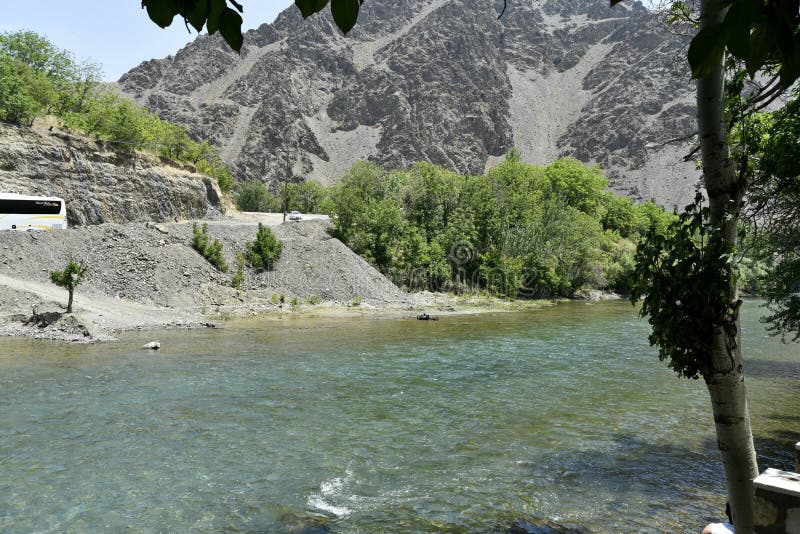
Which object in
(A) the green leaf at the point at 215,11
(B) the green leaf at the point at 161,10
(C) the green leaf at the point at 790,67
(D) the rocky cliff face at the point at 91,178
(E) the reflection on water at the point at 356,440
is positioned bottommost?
(E) the reflection on water at the point at 356,440

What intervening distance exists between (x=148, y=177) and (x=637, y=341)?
161 feet

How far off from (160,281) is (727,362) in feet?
145

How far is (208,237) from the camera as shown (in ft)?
166

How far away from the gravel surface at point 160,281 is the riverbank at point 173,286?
85mm

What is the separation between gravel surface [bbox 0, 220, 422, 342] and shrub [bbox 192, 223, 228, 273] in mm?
790

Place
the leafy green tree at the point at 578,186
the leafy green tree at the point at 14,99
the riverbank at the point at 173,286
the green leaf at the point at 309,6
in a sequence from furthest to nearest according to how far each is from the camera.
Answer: the leafy green tree at the point at 578,186
the leafy green tree at the point at 14,99
the riverbank at the point at 173,286
the green leaf at the point at 309,6

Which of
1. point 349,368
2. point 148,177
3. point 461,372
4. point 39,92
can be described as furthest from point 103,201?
point 461,372

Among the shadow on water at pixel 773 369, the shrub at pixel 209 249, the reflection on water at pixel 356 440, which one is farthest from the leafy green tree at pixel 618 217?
the reflection on water at pixel 356 440

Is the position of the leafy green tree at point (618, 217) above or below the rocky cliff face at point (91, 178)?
above

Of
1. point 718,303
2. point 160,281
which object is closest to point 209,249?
point 160,281

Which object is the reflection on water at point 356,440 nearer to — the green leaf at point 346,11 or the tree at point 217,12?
the tree at point 217,12

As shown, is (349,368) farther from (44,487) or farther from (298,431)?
(44,487)

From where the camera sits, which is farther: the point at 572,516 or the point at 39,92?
the point at 39,92

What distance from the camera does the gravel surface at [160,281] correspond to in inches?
1261
